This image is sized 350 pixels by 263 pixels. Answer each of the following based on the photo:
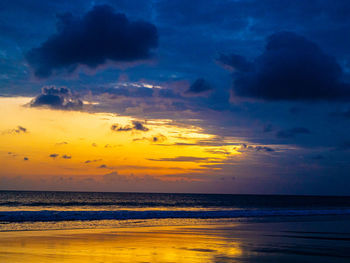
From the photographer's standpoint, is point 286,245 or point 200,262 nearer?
point 200,262

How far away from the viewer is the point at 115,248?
15594 mm

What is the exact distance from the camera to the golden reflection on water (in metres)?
13.2

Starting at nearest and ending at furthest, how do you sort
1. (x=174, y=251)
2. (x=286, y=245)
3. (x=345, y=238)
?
(x=174, y=251) < (x=286, y=245) < (x=345, y=238)

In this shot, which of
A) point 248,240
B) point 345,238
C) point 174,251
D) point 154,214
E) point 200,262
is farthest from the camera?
point 154,214

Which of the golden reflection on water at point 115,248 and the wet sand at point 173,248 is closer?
the golden reflection on water at point 115,248

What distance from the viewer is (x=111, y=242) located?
1750 centimetres

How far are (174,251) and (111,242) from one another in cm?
393

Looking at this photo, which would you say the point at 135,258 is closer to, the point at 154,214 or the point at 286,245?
the point at 286,245

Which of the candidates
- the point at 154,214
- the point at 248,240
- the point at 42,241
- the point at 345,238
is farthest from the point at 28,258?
the point at 154,214

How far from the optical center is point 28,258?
1296 centimetres

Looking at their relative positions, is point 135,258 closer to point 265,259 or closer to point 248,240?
point 265,259

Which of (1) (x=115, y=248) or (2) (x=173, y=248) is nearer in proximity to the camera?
(1) (x=115, y=248)

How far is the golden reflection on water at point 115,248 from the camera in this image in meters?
13.2

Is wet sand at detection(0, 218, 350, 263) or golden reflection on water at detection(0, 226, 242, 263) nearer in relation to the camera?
golden reflection on water at detection(0, 226, 242, 263)
